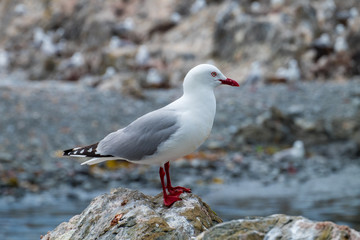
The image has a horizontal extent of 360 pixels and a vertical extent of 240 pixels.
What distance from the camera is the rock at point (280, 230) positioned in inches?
134

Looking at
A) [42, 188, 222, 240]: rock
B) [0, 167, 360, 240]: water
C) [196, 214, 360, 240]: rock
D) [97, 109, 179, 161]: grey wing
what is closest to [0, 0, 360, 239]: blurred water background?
[0, 167, 360, 240]: water

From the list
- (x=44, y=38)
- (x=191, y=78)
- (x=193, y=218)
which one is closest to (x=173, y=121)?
(x=191, y=78)

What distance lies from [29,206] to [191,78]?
333 inches

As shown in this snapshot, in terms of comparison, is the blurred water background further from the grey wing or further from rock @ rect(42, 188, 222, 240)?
rock @ rect(42, 188, 222, 240)

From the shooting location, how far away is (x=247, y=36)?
2525 cm

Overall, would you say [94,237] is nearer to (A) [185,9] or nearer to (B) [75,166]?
(B) [75,166]

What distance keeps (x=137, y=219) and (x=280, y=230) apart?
1170mm

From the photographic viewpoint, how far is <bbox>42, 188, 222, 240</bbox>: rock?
167 inches

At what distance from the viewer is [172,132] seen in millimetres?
4965

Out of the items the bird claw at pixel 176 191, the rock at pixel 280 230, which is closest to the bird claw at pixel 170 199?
the bird claw at pixel 176 191

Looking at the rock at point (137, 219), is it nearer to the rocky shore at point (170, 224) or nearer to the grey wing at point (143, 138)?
the rocky shore at point (170, 224)

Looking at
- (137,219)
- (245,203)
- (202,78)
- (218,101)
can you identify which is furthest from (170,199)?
(218,101)

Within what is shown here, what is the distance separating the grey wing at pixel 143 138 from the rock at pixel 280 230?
146 cm

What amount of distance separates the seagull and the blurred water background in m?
1.42
